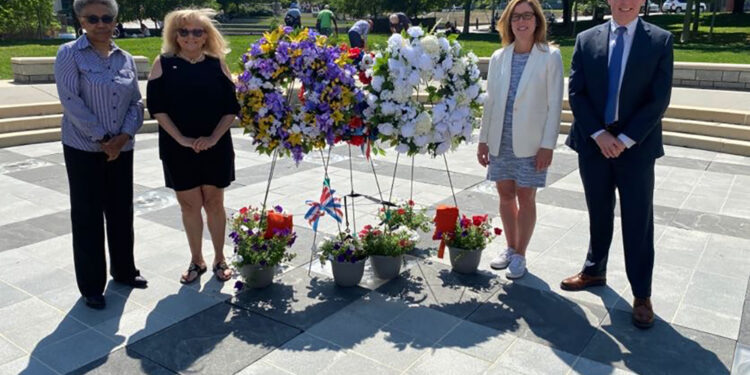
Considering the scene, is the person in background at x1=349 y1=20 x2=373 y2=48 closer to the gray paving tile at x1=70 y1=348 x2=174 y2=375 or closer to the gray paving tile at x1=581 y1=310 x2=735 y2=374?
the gray paving tile at x1=581 y1=310 x2=735 y2=374

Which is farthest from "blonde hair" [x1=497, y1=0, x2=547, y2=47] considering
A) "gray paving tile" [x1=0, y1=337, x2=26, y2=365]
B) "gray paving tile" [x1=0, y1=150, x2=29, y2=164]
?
"gray paving tile" [x1=0, y1=150, x2=29, y2=164]

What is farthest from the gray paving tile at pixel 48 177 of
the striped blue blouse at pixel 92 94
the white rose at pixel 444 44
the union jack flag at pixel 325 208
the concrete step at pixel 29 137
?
the white rose at pixel 444 44

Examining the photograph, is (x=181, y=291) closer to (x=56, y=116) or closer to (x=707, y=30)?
(x=56, y=116)

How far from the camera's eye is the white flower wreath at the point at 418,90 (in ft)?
11.8

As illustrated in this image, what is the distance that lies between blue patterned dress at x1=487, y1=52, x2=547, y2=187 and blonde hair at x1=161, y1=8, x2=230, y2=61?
183 cm

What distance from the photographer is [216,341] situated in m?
3.39

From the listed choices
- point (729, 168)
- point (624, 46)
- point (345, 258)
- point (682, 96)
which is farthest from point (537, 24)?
point (682, 96)

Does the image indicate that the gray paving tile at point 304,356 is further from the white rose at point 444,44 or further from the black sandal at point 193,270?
the white rose at point 444,44

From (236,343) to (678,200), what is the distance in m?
4.84

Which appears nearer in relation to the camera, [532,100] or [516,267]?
[532,100]

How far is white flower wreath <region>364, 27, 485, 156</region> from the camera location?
358 centimetres

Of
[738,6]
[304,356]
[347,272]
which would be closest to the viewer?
[304,356]

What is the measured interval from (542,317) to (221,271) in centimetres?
216

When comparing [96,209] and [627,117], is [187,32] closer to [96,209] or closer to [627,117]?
[96,209]
